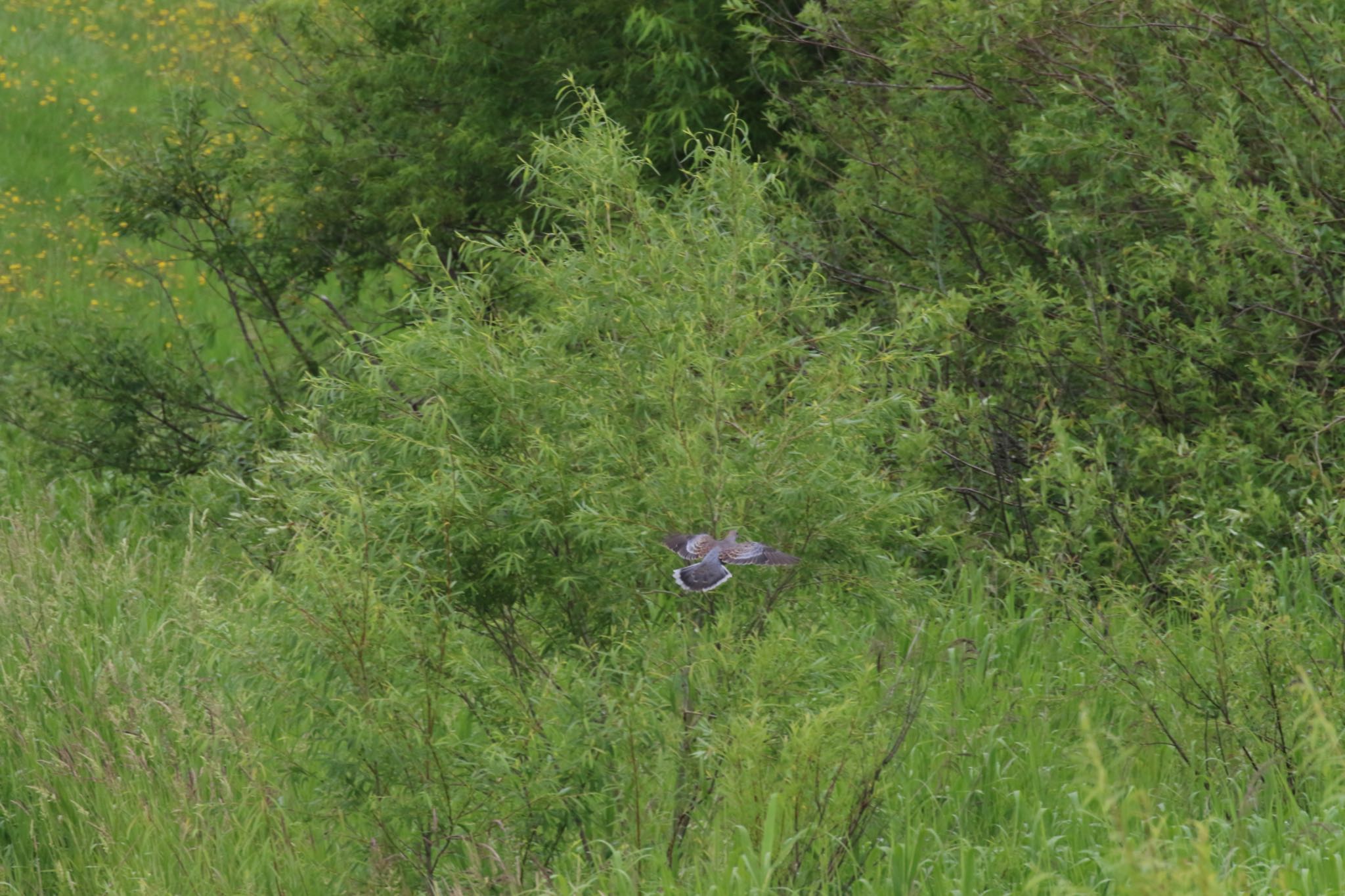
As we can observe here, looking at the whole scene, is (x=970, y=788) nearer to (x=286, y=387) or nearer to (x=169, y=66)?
(x=286, y=387)

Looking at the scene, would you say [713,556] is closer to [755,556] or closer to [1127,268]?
[755,556]

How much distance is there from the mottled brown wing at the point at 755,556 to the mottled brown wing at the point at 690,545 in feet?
0.17

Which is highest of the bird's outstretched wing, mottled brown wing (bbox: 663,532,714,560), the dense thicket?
the bird's outstretched wing

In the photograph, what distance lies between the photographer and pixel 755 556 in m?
3.68

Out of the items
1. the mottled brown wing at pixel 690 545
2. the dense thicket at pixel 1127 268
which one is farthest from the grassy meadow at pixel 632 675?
the dense thicket at pixel 1127 268

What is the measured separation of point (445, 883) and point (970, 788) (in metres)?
1.57

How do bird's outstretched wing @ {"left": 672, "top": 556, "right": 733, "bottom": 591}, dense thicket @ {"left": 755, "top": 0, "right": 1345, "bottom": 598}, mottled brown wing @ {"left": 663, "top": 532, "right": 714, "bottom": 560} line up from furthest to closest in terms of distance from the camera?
dense thicket @ {"left": 755, "top": 0, "right": 1345, "bottom": 598} < mottled brown wing @ {"left": 663, "top": 532, "right": 714, "bottom": 560} < bird's outstretched wing @ {"left": 672, "top": 556, "right": 733, "bottom": 591}

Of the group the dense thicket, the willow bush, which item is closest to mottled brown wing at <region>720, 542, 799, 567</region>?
the willow bush

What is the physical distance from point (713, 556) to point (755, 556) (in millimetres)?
105

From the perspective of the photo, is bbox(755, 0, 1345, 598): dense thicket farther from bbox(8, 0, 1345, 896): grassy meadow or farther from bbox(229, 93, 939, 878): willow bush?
bbox(229, 93, 939, 878): willow bush

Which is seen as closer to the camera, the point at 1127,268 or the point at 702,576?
the point at 702,576

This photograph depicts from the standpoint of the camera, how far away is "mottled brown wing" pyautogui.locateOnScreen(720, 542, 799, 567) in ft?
12.0

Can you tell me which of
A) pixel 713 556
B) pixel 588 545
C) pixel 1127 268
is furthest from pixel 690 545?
pixel 1127 268

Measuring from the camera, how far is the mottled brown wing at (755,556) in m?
3.67
